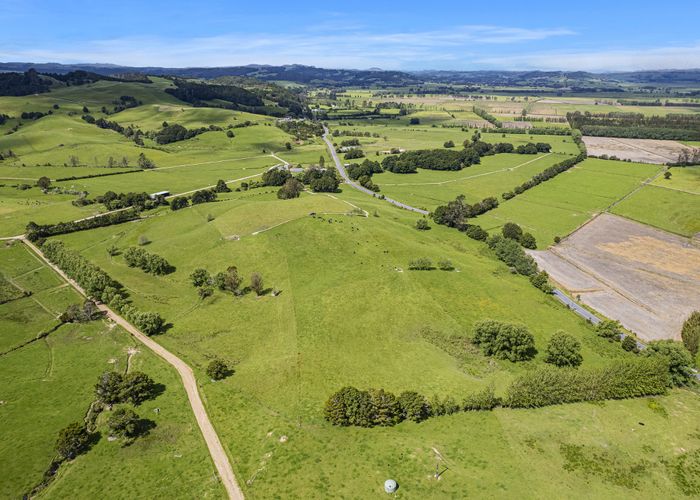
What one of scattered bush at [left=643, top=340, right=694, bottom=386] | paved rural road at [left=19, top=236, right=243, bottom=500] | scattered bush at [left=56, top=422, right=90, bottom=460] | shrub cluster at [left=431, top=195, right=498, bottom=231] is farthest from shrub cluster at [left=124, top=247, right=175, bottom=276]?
scattered bush at [left=643, top=340, right=694, bottom=386]

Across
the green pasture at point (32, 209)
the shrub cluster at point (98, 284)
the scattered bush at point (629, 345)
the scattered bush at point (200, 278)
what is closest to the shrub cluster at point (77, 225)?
the green pasture at point (32, 209)

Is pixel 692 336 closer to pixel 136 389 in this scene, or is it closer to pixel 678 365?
pixel 678 365

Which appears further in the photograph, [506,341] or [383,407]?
[506,341]

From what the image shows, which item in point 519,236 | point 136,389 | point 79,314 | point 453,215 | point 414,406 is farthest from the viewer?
point 453,215

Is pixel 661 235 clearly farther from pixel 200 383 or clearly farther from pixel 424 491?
pixel 200 383

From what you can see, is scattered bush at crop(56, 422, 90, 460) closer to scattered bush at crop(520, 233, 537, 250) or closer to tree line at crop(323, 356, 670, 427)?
tree line at crop(323, 356, 670, 427)

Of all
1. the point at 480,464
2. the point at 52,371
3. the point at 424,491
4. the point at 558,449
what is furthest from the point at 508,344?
the point at 52,371

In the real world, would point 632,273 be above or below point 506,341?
below

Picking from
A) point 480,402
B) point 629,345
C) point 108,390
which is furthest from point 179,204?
point 629,345
